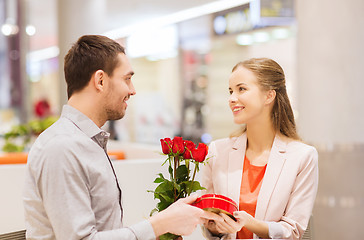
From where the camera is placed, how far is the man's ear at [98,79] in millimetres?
1655

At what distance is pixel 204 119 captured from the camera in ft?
28.3

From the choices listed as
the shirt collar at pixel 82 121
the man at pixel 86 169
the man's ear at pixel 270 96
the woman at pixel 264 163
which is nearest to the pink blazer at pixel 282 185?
the woman at pixel 264 163

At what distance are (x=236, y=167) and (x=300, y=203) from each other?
0.36 meters

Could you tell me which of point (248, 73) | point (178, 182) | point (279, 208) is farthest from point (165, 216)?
point (248, 73)

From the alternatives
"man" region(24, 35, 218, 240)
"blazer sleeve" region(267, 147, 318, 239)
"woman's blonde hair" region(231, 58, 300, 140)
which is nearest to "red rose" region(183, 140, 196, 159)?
"man" region(24, 35, 218, 240)

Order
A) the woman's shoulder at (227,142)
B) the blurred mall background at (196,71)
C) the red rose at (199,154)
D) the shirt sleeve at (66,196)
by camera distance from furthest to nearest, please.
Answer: the blurred mall background at (196,71), the woman's shoulder at (227,142), the red rose at (199,154), the shirt sleeve at (66,196)

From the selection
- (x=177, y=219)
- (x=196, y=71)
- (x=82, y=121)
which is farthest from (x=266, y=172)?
(x=196, y=71)

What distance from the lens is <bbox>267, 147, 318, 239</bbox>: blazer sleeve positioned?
2137mm

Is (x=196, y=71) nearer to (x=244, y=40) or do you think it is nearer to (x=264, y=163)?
(x=244, y=40)

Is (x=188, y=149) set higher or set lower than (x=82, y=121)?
lower

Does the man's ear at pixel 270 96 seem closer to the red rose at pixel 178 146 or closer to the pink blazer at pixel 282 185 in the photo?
the pink blazer at pixel 282 185

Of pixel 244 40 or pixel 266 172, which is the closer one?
pixel 266 172

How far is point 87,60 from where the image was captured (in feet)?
5.46

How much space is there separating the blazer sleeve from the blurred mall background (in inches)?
7.6
